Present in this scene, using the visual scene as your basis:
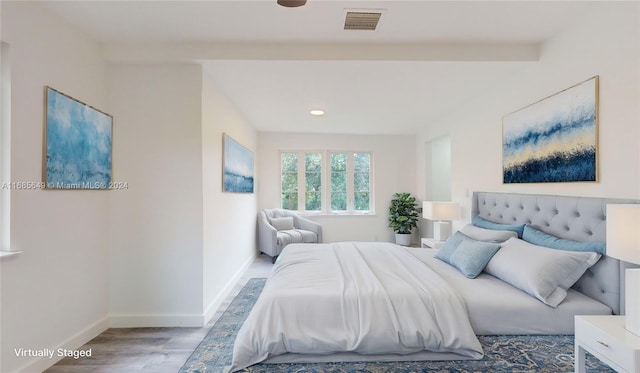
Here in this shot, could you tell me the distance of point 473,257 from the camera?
2.23 meters

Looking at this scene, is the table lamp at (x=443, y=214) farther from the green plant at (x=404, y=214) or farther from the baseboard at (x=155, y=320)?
the baseboard at (x=155, y=320)

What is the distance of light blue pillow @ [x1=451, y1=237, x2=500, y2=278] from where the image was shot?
217cm

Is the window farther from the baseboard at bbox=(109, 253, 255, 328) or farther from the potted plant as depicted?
the baseboard at bbox=(109, 253, 255, 328)

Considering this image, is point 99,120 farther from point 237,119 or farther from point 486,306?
point 486,306

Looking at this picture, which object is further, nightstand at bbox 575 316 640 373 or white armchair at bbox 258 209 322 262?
white armchair at bbox 258 209 322 262

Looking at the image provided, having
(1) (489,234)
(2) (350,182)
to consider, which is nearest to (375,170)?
(2) (350,182)

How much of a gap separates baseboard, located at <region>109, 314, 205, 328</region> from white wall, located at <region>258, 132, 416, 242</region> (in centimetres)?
332

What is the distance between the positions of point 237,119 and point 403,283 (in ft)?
10.5

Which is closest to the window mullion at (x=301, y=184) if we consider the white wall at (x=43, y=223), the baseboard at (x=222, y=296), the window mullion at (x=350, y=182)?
the window mullion at (x=350, y=182)

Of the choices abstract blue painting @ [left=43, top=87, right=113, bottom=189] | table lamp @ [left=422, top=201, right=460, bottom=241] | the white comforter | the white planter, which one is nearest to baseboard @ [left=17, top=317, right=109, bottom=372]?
abstract blue painting @ [left=43, top=87, right=113, bottom=189]

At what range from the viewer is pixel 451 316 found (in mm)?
1629

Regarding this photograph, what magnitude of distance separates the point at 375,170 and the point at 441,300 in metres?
4.48

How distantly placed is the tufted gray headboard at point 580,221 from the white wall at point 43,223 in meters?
3.56

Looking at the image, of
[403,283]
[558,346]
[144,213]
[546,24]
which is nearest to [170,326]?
[144,213]
